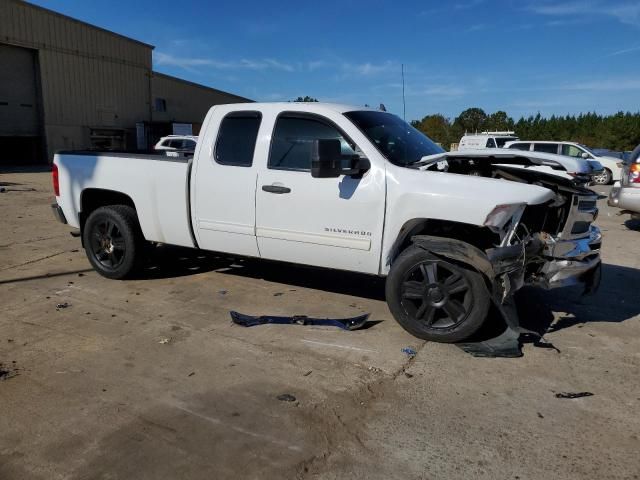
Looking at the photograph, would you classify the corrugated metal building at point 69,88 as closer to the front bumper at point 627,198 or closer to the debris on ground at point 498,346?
the front bumper at point 627,198

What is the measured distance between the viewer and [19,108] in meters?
28.9

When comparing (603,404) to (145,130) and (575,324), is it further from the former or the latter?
(145,130)

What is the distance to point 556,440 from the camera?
2.93 meters

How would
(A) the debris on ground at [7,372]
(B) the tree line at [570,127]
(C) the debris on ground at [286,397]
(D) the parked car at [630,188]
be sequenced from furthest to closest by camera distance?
(B) the tree line at [570,127] < (D) the parked car at [630,188] < (A) the debris on ground at [7,372] < (C) the debris on ground at [286,397]

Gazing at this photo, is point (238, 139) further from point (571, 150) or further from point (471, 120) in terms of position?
point (471, 120)

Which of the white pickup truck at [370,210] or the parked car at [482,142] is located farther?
the parked car at [482,142]

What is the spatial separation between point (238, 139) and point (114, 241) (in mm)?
1994

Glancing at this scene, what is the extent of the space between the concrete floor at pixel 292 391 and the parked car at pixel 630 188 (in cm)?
398

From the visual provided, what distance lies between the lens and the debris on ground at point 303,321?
178 inches

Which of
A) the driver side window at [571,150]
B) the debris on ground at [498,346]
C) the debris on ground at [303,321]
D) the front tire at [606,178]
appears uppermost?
the driver side window at [571,150]

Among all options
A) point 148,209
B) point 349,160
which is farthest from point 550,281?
point 148,209

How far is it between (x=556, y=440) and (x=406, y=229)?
6.29ft

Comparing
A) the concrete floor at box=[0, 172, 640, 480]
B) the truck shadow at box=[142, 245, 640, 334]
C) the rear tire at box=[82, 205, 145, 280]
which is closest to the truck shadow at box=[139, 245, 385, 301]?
the truck shadow at box=[142, 245, 640, 334]

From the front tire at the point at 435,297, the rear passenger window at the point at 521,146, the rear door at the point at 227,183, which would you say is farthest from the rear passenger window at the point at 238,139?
the rear passenger window at the point at 521,146
